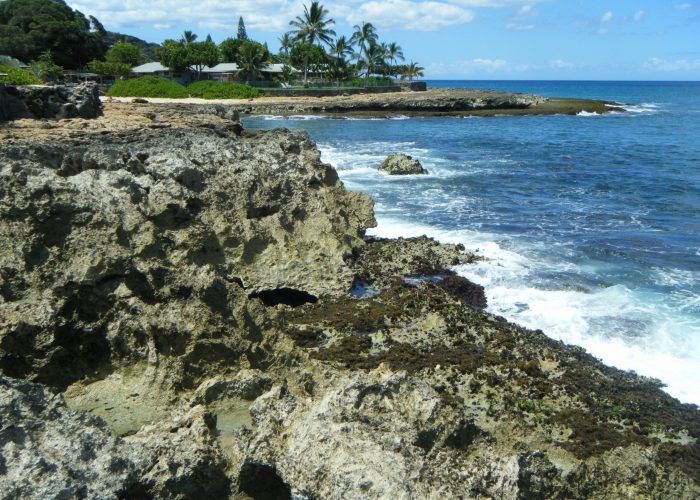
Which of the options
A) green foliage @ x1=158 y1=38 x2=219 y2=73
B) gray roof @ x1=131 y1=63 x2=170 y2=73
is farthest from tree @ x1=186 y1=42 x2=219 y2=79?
gray roof @ x1=131 y1=63 x2=170 y2=73

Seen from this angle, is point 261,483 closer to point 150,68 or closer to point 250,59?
point 250,59

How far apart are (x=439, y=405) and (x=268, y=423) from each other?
1.44 meters

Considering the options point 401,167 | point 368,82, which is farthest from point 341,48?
point 401,167

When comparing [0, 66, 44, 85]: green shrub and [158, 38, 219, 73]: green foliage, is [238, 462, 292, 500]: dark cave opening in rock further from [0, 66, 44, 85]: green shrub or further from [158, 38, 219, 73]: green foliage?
[158, 38, 219, 73]: green foliage

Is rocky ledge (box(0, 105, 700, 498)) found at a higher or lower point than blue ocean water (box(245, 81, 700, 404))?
higher

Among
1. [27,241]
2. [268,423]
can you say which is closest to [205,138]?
[27,241]

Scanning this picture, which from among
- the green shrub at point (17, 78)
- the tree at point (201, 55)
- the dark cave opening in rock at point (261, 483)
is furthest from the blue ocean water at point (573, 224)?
the tree at point (201, 55)

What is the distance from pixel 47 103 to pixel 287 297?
864 inches

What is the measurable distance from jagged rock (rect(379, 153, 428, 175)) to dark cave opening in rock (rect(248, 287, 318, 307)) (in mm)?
20181

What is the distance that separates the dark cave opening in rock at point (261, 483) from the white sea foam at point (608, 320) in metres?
8.87

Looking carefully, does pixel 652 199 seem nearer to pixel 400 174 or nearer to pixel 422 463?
pixel 400 174

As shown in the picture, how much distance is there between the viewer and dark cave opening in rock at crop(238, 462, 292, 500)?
5129mm

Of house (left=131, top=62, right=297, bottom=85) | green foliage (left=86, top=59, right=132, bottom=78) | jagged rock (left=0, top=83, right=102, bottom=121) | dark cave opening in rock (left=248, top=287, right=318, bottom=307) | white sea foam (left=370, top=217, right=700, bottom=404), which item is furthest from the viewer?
house (left=131, top=62, right=297, bottom=85)

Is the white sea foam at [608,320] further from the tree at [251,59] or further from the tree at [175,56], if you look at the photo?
the tree at [175,56]
